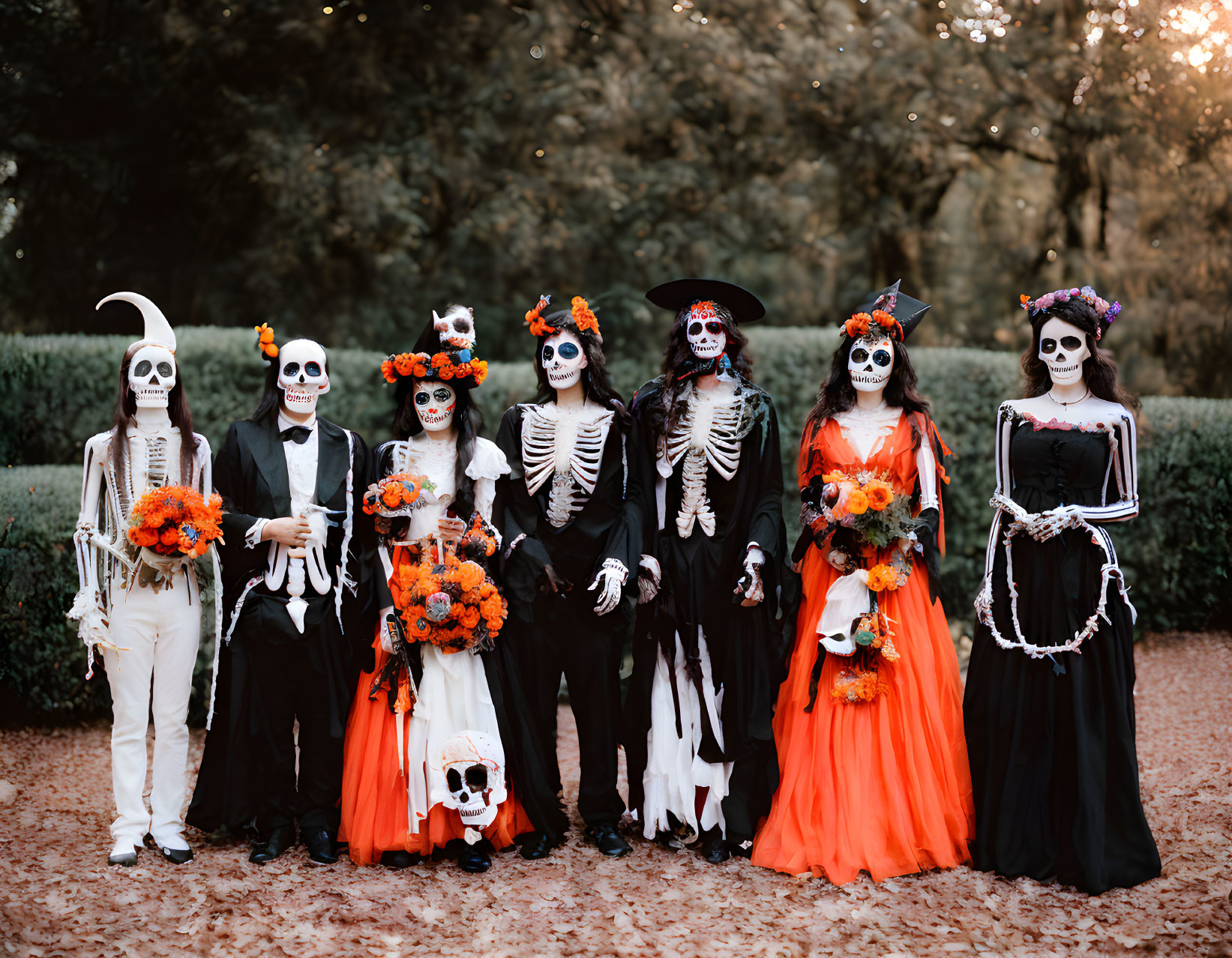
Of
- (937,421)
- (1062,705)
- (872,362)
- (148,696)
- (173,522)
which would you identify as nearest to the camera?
(173,522)

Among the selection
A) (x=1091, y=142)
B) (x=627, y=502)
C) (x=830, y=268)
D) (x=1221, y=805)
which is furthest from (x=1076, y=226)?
(x=627, y=502)

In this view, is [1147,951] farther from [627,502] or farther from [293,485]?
[293,485]

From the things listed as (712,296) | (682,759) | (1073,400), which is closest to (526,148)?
(712,296)

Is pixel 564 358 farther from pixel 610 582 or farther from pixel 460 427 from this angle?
pixel 610 582

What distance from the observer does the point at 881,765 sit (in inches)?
177

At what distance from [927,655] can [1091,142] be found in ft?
28.9

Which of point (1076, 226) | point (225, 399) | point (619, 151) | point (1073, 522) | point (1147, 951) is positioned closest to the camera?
point (1147, 951)

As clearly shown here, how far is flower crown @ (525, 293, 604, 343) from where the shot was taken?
15.3ft

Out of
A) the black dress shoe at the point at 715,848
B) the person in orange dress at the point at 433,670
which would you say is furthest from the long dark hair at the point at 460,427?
the black dress shoe at the point at 715,848

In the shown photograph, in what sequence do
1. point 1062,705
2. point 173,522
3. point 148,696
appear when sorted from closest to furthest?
point 173,522, point 1062,705, point 148,696

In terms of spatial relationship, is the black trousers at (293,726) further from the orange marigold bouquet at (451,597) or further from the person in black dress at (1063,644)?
the person in black dress at (1063,644)

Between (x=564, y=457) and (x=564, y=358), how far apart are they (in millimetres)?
468

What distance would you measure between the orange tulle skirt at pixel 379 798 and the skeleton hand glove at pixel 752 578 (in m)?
1.47

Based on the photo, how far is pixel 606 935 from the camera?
391 cm
